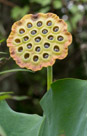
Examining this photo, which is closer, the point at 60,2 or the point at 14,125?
the point at 14,125

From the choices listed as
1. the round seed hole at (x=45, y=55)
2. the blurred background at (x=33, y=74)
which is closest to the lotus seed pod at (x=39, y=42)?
the round seed hole at (x=45, y=55)

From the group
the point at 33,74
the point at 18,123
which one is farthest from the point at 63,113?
the point at 33,74

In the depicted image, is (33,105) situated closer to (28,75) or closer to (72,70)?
(28,75)

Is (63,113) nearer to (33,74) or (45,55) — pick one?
(45,55)

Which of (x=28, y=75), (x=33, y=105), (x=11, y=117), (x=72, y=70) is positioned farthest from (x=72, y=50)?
(x=11, y=117)

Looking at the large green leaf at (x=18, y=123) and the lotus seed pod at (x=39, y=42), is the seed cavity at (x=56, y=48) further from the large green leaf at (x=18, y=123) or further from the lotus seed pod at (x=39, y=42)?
the large green leaf at (x=18, y=123)

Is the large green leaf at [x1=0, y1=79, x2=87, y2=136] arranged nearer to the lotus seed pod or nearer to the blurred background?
the lotus seed pod

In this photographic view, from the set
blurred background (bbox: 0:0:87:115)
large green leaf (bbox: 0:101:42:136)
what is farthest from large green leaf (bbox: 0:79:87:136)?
blurred background (bbox: 0:0:87:115)
